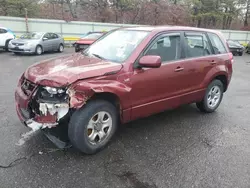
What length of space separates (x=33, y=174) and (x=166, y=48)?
2703 millimetres

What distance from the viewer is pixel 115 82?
3205 millimetres

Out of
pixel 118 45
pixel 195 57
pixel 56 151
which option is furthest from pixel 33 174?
pixel 195 57

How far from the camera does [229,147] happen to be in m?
3.63

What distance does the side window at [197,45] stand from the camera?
13.9ft

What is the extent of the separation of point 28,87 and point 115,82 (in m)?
1.17

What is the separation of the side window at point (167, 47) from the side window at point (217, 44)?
1.07 meters

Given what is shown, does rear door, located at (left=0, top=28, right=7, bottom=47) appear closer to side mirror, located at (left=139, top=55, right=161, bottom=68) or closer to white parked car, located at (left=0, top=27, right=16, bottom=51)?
white parked car, located at (left=0, top=27, right=16, bottom=51)

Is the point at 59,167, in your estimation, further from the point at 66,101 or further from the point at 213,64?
the point at 213,64

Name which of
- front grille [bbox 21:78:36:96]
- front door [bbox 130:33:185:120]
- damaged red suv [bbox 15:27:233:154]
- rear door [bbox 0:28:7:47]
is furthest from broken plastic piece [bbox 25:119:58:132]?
rear door [bbox 0:28:7:47]

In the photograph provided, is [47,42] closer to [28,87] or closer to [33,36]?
[33,36]

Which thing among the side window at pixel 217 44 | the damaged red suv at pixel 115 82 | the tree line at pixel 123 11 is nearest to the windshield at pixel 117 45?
the damaged red suv at pixel 115 82

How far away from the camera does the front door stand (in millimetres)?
3514

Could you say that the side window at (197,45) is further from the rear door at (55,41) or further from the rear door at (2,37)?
the rear door at (2,37)

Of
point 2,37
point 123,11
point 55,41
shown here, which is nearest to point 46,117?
point 2,37
